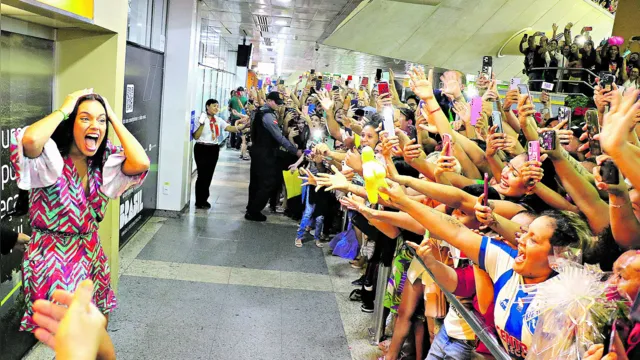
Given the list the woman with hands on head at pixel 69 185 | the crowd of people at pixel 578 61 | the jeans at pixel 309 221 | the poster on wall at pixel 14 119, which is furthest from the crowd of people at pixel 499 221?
the crowd of people at pixel 578 61

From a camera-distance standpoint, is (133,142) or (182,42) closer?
(133,142)

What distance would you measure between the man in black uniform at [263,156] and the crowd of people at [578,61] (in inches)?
166

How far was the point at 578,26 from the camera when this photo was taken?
59.7ft

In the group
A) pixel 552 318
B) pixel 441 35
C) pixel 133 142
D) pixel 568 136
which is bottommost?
pixel 552 318

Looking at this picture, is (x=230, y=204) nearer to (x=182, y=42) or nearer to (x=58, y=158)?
(x=182, y=42)

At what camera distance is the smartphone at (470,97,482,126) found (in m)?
4.36

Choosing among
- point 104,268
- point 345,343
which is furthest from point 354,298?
point 104,268

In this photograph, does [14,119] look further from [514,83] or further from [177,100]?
[177,100]

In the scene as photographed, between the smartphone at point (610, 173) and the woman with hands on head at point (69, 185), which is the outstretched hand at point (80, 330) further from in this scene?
the woman with hands on head at point (69, 185)

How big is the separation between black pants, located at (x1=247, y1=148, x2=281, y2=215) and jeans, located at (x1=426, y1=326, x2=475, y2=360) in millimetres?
5809

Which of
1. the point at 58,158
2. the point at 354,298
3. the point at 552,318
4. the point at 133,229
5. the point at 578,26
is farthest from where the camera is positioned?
the point at 578,26

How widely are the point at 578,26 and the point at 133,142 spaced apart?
18.0 metres

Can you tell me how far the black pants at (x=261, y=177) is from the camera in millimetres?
8812

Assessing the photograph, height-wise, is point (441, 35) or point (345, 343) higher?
point (441, 35)
